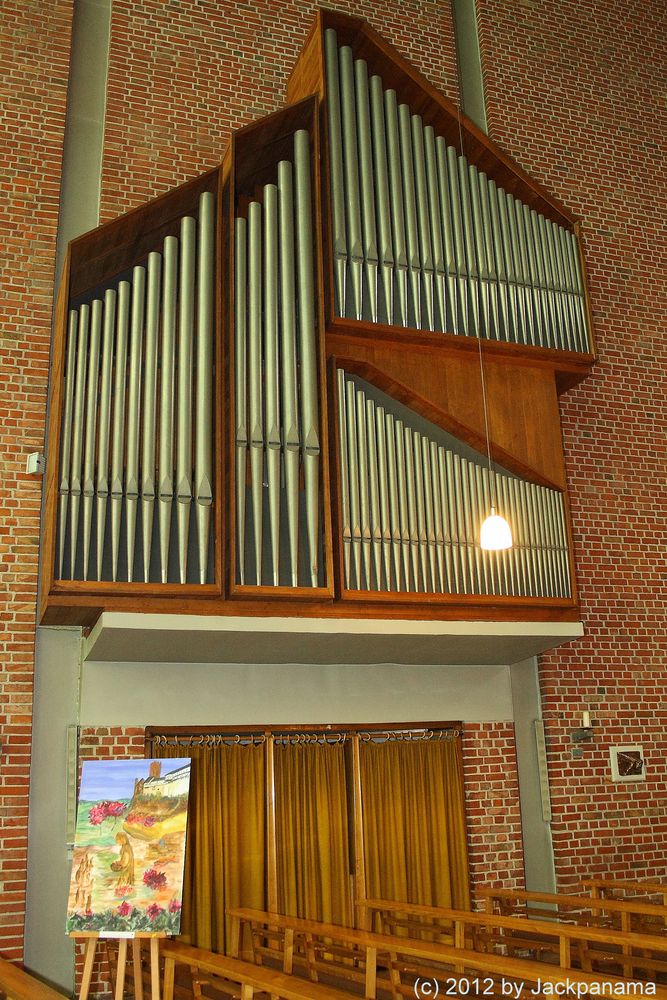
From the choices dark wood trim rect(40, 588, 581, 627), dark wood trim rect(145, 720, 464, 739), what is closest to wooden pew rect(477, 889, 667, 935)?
dark wood trim rect(145, 720, 464, 739)

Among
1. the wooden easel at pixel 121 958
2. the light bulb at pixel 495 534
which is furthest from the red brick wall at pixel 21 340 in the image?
the light bulb at pixel 495 534

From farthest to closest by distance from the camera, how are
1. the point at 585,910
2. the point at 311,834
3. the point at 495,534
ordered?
the point at 585,910
the point at 311,834
the point at 495,534

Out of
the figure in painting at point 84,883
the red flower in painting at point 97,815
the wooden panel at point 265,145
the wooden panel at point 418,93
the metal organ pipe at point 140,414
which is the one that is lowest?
the figure in painting at point 84,883

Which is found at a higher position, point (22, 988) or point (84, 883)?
point (84, 883)

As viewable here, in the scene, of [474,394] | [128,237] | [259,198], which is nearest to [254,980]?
[474,394]

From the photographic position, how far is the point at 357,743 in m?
7.82

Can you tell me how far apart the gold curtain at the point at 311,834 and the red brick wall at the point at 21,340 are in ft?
6.24

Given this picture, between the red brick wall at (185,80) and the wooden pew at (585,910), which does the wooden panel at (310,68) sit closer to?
the red brick wall at (185,80)

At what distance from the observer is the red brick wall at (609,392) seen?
8406 millimetres

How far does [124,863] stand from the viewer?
5.36 meters

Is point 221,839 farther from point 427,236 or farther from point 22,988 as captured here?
point 427,236

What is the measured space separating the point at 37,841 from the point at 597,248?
752 cm

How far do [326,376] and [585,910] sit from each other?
4.98 metres

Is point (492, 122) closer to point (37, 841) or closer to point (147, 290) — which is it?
point (147, 290)
